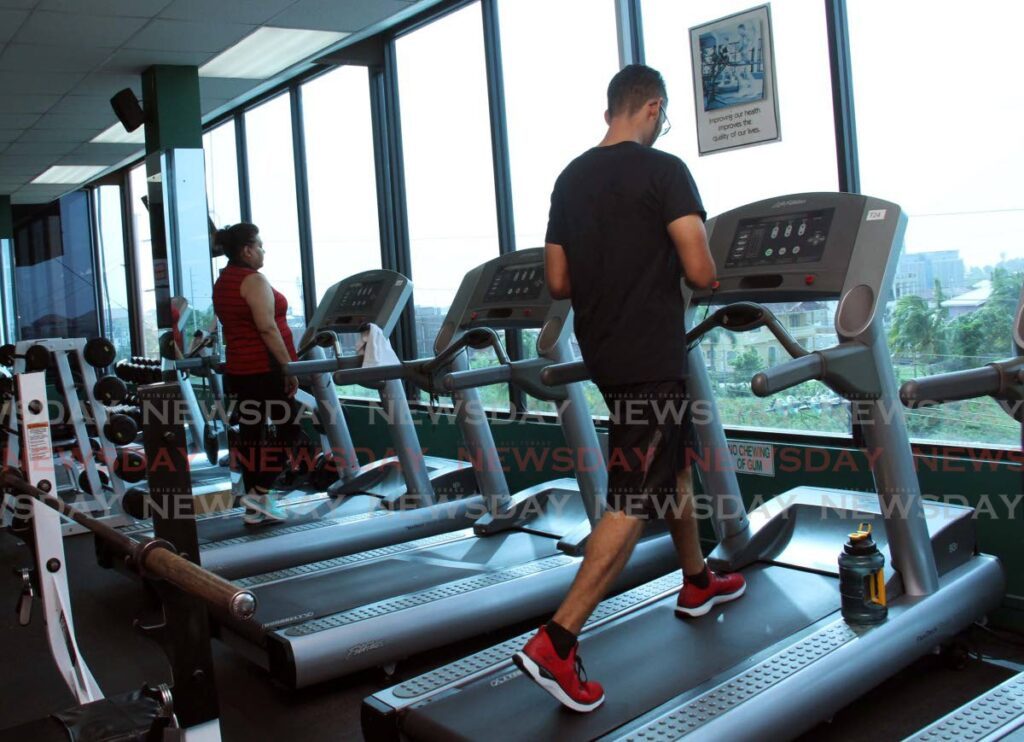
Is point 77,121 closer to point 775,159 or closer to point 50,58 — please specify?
point 50,58

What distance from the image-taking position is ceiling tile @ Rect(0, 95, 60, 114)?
640 cm

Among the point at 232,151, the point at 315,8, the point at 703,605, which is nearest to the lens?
the point at 703,605

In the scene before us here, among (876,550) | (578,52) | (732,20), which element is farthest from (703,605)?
(578,52)

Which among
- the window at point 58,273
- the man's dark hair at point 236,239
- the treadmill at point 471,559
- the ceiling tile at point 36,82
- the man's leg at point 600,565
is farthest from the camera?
the window at point 58,273

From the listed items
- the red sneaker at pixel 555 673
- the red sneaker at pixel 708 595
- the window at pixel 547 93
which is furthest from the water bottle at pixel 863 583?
the window at pixel 547 93

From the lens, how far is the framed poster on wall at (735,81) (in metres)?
3.48

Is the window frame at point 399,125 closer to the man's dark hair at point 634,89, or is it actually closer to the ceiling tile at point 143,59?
the ceiling tile at point 143,59

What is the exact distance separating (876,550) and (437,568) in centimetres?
163

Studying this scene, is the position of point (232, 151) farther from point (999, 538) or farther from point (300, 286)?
point (999, 538)

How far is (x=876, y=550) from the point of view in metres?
2.55

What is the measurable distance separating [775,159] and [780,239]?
108 centimetres

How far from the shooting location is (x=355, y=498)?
4.83m

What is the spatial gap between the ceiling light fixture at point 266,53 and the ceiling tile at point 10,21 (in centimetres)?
114

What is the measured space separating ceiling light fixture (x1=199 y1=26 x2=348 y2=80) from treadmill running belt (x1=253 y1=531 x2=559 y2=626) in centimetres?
310
